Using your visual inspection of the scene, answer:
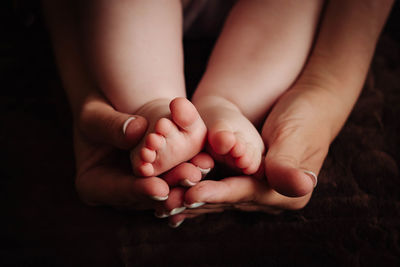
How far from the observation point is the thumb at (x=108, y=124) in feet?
1.64

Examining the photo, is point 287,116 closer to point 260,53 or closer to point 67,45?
point 260,53

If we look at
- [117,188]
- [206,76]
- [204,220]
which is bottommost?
[204,220]

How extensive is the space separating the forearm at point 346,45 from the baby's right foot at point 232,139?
9.0 inches

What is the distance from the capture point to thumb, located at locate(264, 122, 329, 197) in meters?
0.46

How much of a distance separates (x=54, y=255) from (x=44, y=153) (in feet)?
0.82

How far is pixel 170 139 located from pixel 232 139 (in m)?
0.09

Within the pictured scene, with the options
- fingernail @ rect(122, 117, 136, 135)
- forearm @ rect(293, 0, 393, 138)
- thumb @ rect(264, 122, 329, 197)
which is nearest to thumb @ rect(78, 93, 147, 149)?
fingernail @ rect(122, 117, 136, 135)

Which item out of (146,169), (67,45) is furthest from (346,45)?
(67,45)

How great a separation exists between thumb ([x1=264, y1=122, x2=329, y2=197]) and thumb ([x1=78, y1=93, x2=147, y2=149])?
0.21 metres

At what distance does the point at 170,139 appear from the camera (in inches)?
18.2

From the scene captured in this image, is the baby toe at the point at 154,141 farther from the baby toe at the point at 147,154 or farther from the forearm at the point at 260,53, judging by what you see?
the forearm at the point at 260,53

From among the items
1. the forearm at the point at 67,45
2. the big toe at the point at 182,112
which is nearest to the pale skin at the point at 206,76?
the big toe at the point at 182,112

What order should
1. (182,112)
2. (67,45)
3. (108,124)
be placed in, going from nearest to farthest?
(182,112), (108,124), (67,45)

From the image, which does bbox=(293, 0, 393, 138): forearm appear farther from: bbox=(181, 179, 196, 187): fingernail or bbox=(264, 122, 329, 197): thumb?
bbox=(181, 179, 196, 187): fingernail
